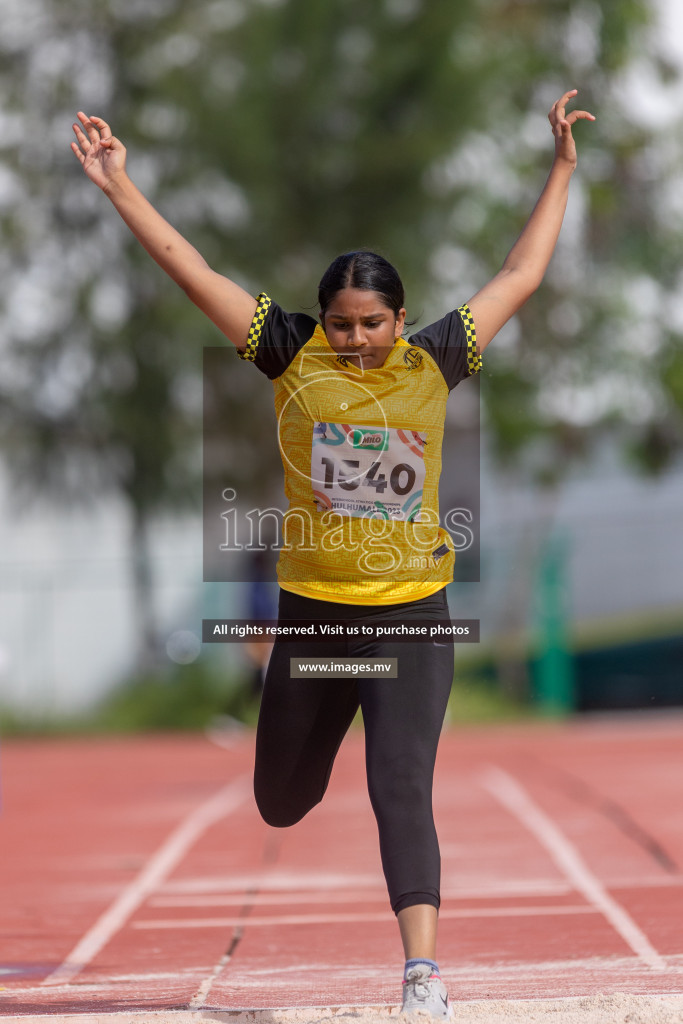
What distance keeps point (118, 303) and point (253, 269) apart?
2574mm

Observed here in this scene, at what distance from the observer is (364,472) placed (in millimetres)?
3584

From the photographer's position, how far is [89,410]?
20.1 meters

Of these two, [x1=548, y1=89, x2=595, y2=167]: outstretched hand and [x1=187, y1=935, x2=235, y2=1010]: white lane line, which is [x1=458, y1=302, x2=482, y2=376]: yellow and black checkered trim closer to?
[x1=548, y1=89, x2=595, y2=167]: outstretched hand

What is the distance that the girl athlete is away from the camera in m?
3.55

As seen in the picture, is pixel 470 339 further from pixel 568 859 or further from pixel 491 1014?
pixel 568 859

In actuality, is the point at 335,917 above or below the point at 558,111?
below

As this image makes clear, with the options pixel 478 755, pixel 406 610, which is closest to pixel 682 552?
pixel 478 755

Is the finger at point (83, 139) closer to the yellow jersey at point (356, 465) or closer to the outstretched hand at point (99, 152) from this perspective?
the outstretched hand at point (99, 152)

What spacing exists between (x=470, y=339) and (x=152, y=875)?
456 cm

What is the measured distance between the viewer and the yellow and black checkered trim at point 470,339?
3.78 m

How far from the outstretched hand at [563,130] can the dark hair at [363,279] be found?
2.38ft

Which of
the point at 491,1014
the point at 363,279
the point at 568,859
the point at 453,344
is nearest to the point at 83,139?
the point at 363,279

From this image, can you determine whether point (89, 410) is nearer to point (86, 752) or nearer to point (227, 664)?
point (227, 664)

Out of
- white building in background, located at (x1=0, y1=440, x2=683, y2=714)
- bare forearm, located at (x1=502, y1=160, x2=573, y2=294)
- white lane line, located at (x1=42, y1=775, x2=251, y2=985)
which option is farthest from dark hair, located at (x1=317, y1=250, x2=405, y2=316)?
white building in background, located at (x1=0, y1=440, x2=683, y2=714)
